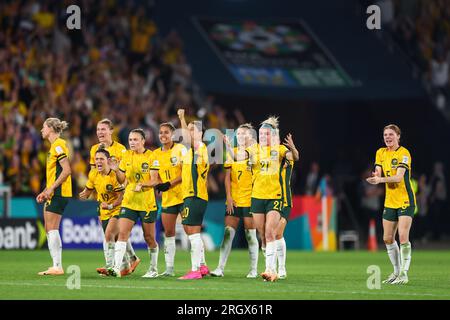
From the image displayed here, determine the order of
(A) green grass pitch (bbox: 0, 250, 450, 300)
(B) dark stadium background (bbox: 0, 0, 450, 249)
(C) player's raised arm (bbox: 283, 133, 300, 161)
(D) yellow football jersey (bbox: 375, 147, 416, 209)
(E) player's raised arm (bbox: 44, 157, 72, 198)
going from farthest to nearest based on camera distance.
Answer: (B) dark stadium background (bbox: 0, 0, 450, 249) < (E) player's raised arm (bbox: 44, 157, 72, 198) < (D) yellow football jersey (bbox: 375, 147, 416, 209) < (C) player's raised arm (bbox: 283, 133, 300, 161) < (A) green grass pitch (bbox: 0, 250, 450, 300)

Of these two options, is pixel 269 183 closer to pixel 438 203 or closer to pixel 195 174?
pixel 195 174

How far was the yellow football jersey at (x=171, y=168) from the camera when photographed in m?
16.7

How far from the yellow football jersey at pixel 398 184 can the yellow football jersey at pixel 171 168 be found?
3.22 metres

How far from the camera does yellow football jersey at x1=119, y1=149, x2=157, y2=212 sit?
1627 cm

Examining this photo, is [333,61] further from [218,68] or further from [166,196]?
[166,196]

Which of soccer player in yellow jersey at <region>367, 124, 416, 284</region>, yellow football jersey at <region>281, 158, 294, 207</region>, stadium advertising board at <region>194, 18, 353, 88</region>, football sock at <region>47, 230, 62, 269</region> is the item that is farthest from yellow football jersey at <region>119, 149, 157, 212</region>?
stadium advertising board at <region>194, 18, 353, 88</region>

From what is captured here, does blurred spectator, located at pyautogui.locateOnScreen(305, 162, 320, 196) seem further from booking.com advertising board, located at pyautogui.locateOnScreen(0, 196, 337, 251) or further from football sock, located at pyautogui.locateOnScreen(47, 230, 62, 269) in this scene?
football sock, located at pyautogui.locateOnScreen(47, 230, 62, 269)

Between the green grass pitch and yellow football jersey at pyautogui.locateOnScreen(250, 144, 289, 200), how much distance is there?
4.45 feet

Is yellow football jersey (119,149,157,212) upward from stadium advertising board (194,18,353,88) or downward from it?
downward

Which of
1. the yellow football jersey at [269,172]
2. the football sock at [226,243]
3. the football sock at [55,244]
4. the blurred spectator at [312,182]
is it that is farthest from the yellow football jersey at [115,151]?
the blurred spectator at [312,182]

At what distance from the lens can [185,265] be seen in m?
20.6

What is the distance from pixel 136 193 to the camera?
53.5 feet
